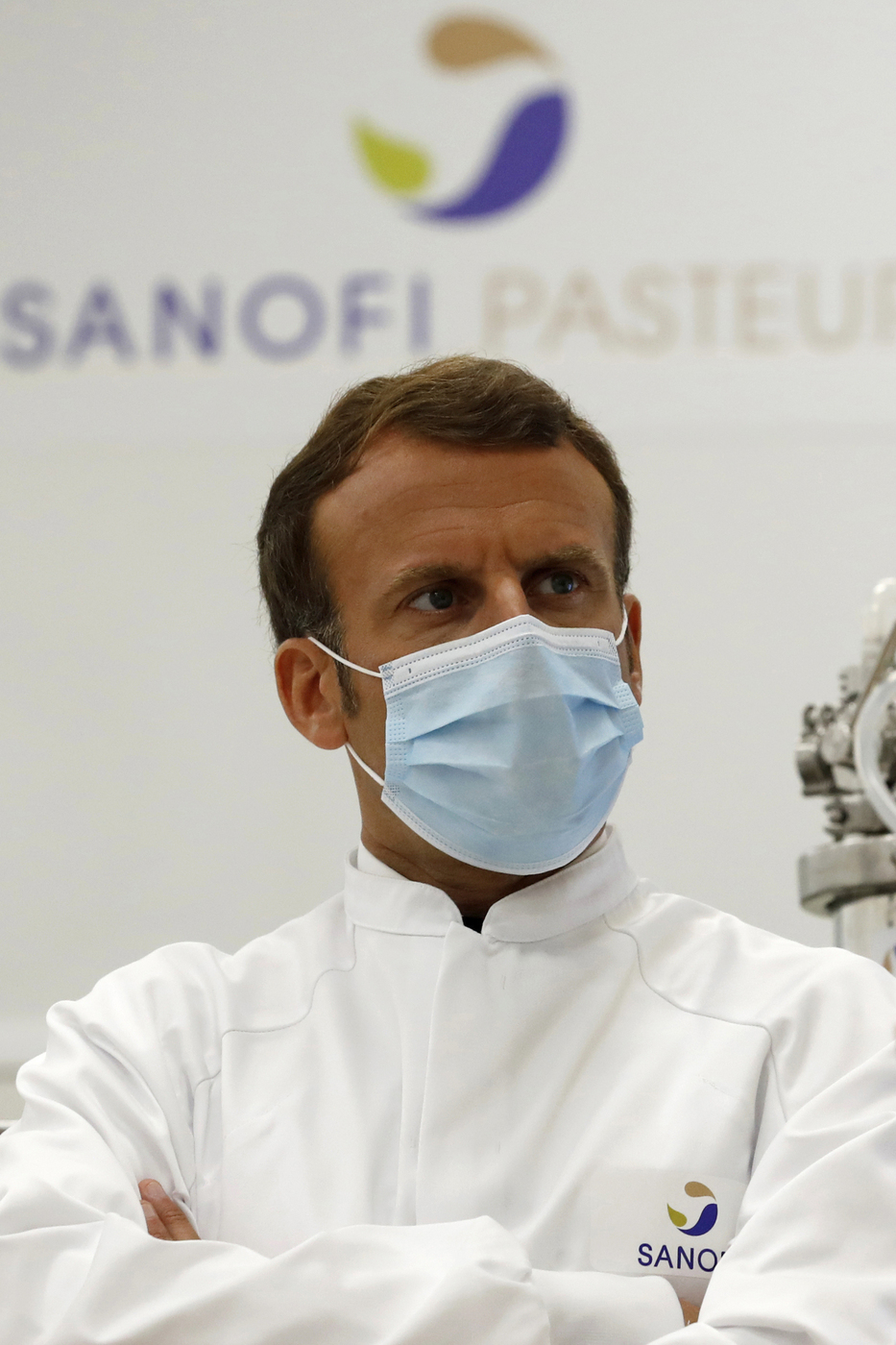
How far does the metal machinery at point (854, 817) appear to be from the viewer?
1921mm

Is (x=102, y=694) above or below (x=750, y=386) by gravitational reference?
below

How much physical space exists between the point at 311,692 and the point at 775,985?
0.59 metres

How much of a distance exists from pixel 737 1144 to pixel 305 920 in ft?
1.72

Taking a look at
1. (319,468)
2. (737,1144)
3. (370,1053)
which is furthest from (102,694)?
(737,1144)

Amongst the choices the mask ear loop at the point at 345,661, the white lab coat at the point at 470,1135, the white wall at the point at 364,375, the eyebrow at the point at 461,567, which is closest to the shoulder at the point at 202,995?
the white lab coat at the point at 470,1135

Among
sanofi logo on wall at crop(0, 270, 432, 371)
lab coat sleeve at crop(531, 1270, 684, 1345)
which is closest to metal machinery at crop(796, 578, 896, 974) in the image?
lab coat sleeve at crop(531, 1270, 684, 1345)

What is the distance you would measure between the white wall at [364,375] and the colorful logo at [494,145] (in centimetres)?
3

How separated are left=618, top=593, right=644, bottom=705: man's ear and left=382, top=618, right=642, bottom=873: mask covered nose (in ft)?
0.37

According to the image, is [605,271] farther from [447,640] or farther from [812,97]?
[447,640]

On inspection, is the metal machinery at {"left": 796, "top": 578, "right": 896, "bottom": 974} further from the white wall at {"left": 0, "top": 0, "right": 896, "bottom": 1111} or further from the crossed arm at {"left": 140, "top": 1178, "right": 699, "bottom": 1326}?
the white wall at {"left": 0, "top": 0, "right": 896, "bottom": 1111}

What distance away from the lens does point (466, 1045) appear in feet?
4.59

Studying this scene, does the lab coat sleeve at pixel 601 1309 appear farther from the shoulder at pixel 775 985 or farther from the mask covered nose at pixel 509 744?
the mask covered nose at pixel 509 744

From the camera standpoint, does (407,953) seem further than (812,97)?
No

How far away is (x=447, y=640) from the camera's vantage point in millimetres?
1526
